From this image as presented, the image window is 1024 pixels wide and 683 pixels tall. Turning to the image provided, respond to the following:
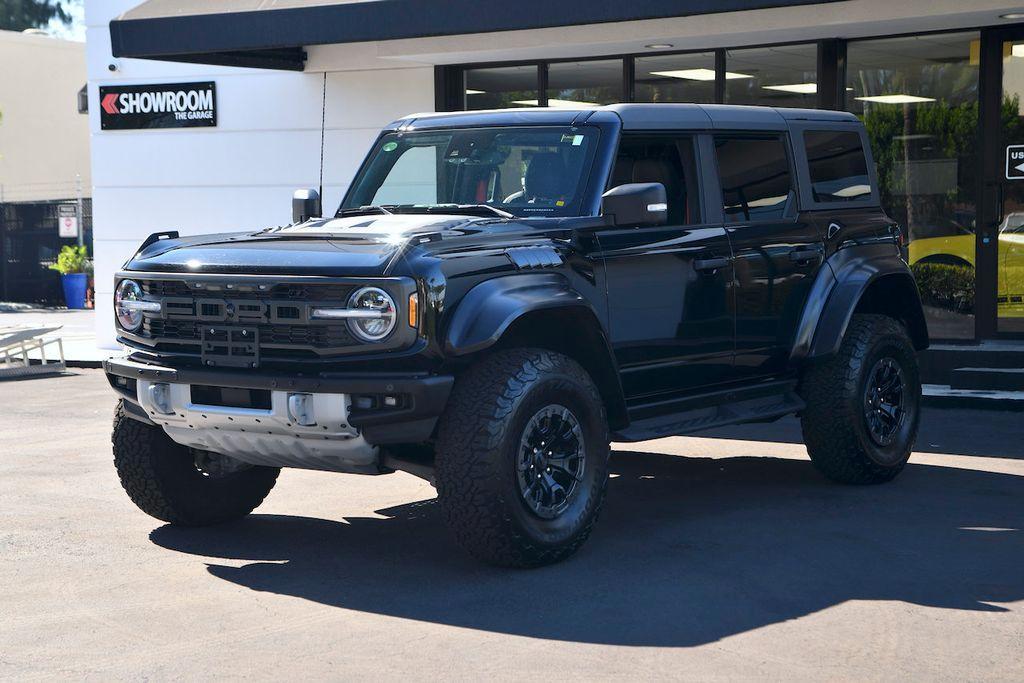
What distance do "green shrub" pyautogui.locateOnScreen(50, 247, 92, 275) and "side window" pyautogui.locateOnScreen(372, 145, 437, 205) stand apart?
76.5 feet

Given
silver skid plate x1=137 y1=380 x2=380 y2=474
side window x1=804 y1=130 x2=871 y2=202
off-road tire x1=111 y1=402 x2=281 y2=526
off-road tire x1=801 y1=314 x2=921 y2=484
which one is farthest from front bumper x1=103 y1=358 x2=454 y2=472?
side window x1=804 y1=130 x2=871 y2=202

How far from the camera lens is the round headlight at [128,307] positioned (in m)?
6.40

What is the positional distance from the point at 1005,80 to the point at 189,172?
30.1ft

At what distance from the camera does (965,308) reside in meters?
12.8

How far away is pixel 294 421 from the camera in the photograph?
5727 millimetres

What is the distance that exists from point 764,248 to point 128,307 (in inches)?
127

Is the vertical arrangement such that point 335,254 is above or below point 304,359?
above

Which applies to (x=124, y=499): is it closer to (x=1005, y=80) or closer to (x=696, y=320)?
(x=696, y=320)

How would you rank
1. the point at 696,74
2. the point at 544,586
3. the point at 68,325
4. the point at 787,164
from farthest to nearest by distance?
the point at 68,325, the point at 696,74, the point at 787,164, the point at 544,586

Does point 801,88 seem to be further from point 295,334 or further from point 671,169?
point 295,334

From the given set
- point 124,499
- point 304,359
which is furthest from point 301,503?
point 304,359

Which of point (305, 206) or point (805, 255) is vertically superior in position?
point (305, 206)

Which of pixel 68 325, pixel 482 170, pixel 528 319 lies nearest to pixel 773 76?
pixel 482 170

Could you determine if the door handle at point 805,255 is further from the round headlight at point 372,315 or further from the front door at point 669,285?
the round headlight at point 372,315
